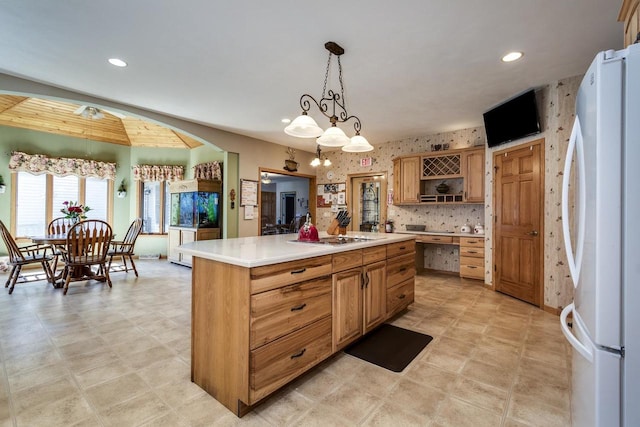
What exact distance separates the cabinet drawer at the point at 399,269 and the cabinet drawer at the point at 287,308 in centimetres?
103

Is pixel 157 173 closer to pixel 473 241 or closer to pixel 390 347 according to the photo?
pixel 390 347

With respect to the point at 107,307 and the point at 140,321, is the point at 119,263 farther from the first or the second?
the point at 140,321

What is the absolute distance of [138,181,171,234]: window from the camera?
22.4ft

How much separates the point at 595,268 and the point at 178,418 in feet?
6.91

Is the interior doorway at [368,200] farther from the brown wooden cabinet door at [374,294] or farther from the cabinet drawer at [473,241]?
the brown wooden cabinet door at [374,294]

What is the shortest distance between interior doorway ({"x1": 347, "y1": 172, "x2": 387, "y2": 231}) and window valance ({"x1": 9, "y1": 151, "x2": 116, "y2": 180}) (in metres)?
5.37

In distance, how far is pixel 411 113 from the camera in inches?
170

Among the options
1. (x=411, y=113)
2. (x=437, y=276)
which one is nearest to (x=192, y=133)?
(x=411, y=113)

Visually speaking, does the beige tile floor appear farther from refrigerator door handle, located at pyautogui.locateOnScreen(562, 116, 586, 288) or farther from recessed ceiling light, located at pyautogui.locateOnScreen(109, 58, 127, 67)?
recessed ceiling light, located at pyautogui.locateOnScreen(109, 58, 127, 67)

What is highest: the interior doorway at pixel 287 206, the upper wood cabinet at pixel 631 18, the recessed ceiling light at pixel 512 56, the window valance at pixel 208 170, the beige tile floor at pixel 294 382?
the recessed ceiling light at pixel 512 56

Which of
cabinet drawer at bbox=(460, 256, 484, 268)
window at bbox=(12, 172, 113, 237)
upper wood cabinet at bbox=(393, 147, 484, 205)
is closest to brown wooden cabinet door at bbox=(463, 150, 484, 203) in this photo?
upper wood cabinet at bbox=(393, 147, 484, 205)

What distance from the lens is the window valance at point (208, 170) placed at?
233 inches

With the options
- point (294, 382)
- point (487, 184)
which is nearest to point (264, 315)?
point (294, 382)

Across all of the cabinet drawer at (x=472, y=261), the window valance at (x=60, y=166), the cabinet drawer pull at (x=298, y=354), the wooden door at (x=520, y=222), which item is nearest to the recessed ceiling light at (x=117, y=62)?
the cabinet drawer pull at (x=298, y=354)
